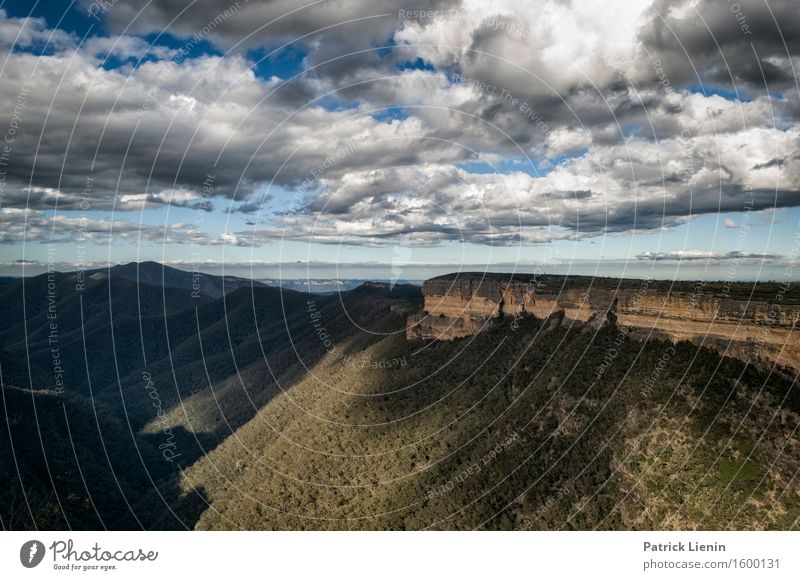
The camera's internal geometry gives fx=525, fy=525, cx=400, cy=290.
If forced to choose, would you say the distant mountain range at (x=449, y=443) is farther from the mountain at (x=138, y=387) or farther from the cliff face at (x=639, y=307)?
the cliff face at (x=639, y=307)

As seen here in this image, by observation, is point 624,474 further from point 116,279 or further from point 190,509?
point 116,279

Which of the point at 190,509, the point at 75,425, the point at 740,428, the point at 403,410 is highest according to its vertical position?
the point at 740,428

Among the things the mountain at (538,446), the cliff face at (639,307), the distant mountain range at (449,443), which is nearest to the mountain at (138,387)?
the distant mountain range at (449,443)

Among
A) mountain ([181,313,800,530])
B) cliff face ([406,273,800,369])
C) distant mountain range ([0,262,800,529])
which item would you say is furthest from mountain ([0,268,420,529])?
mountain ([181,313,800,530])

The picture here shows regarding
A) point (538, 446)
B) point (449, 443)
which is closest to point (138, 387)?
point (449, 443)

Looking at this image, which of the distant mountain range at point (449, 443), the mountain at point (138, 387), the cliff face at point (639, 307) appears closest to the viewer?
the distant mountain range at point (449, 443)

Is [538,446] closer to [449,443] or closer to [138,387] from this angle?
[449,443]

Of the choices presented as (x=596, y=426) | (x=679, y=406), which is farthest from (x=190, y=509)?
(x=679, y=406)
